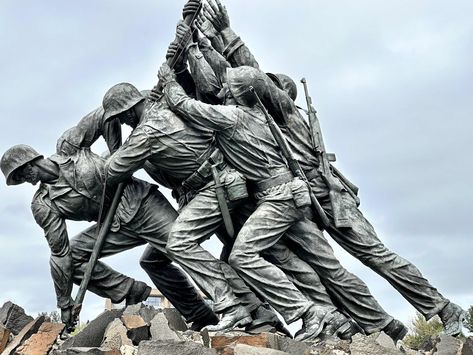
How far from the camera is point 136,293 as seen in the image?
27.9ft

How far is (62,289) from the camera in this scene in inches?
322

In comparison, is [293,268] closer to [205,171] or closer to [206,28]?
[205,171]

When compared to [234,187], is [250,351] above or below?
below

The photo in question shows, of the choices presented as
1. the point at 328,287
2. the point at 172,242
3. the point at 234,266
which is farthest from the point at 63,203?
the point at 328,287

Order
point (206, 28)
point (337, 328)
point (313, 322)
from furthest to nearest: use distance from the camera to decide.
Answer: point (206, 28), point (337, 328), point (313, 322)

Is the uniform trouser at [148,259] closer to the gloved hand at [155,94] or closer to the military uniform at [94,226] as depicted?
the military uniform at [94,226]

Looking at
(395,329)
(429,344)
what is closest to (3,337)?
(395,329)

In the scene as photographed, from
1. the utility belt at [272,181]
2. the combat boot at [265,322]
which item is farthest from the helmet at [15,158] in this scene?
the combat boot at [265,322]

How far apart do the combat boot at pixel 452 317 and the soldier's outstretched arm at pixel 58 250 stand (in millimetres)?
3913

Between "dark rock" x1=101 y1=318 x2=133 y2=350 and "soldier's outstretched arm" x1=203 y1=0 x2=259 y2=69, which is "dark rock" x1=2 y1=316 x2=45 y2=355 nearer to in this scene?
"dark rock" x1=101 y1=318 x2=133 y2=350

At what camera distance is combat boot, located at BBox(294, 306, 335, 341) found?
7129 millimetres

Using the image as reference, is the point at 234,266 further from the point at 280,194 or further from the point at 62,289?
the point at 62,289

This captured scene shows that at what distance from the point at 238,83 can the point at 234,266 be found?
1.89m

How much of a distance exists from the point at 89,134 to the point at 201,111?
60.2 inches
